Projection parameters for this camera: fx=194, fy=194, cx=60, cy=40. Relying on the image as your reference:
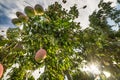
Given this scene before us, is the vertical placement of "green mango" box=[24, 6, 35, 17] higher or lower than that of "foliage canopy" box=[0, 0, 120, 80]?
higher

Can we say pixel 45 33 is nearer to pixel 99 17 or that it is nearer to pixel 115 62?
pixel 115 62

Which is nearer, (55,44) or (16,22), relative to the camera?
(55,44)

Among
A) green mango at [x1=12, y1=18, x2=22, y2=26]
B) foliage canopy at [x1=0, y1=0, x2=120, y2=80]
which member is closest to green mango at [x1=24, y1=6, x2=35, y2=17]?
foliage canopy at [x1=0, y1=0, x2=120, y2=80]

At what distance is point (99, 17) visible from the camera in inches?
768

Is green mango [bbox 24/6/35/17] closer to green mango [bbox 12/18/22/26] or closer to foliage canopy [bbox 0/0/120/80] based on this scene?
foliage canopy [bbox 0/0/120/80]

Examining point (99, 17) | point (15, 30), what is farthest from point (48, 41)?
point (99, 17)

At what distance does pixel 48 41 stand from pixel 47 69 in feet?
1.43

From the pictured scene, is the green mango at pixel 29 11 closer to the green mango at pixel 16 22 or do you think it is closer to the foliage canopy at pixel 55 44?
the foliage canopy at pixel 55 44

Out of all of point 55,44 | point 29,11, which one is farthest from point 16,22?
point 55,44

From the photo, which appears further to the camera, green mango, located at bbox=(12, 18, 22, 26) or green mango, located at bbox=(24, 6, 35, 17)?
green mango, located at bbox=(12, 18, 22, 26)

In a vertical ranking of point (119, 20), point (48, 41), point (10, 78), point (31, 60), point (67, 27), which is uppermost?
point (119, 20)

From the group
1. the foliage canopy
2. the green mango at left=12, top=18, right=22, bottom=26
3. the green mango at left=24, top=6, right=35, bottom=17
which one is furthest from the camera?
the green mango at left=12, top=18, right=22, bottom=26

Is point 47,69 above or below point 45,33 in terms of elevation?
below

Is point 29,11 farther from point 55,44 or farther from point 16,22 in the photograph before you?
point 55,44
